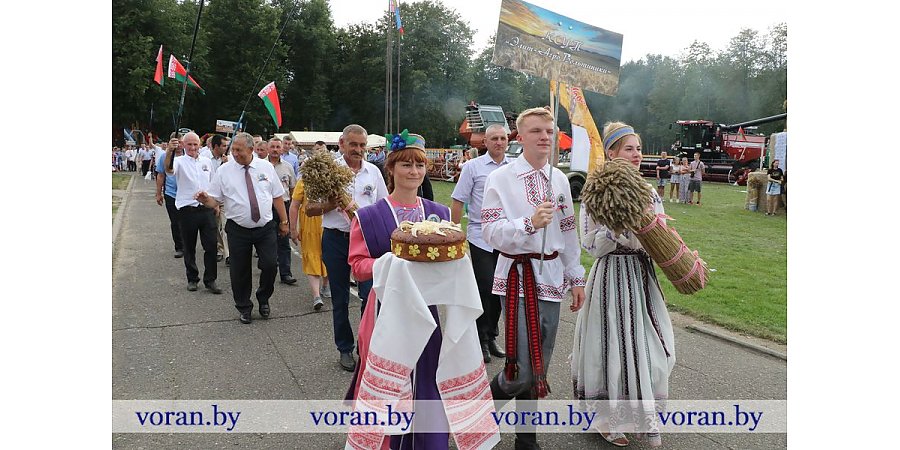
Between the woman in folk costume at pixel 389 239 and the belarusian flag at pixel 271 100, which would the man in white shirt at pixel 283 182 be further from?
the woman in folk costume at pixel 389 239

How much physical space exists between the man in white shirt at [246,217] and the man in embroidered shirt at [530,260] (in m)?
3.53

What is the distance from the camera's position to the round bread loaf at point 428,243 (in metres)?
2.78

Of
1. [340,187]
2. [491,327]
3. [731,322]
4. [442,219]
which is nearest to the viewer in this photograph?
[442,219]

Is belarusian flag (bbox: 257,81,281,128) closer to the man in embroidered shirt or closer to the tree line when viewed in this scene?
the man in embroidered shirt

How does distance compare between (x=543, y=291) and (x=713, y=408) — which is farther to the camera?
(x=713, y=408)

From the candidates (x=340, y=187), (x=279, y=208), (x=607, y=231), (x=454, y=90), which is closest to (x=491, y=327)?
(x=340, y=187)

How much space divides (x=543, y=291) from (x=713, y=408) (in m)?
1.75

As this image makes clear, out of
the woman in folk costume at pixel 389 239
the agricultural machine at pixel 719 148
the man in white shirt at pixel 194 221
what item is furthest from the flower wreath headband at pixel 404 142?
the agricultural machine at pixel 719 148

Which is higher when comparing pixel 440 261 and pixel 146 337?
pixel 440 261

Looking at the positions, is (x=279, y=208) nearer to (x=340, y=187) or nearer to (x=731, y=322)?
(x=340, y=187)

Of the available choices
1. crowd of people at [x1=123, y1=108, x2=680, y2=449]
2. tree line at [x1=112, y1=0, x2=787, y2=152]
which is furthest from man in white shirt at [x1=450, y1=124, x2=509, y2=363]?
tree line at [x1=112, y1=0, x2=787, y2=152]

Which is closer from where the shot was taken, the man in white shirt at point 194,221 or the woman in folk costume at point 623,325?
the woman in folk costume at point 623,325

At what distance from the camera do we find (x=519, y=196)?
11.5ft

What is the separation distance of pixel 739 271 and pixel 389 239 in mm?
6951
